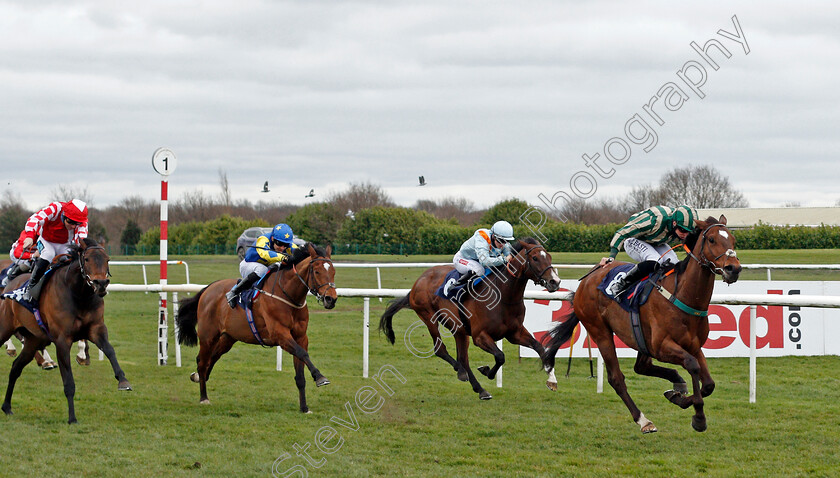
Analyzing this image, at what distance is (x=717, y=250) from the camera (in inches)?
202

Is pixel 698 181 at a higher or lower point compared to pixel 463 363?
higher

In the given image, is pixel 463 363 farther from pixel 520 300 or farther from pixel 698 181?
pixel 698 181

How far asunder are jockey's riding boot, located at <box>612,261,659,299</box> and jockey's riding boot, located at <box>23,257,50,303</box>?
4.65 meters

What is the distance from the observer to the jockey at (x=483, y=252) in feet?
24.6

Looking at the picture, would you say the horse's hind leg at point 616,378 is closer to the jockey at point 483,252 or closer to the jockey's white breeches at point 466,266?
the jockey at point 483,252

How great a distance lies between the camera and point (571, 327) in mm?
6777

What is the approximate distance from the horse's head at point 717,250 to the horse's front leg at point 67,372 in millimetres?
4661

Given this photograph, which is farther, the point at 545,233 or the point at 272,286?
the point at 545,233

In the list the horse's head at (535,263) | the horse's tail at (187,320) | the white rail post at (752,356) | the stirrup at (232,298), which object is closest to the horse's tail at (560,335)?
the horse's head at (535,263)

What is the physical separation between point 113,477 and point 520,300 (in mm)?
3878

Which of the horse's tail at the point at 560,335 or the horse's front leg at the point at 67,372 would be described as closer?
the horse's front leg at the point at 67,372

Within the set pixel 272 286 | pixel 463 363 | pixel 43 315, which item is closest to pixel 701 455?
pixel 463 363

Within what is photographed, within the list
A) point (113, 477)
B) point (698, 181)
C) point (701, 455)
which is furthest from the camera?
point (698, 181)

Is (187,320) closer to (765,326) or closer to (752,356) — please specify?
(752,356)
